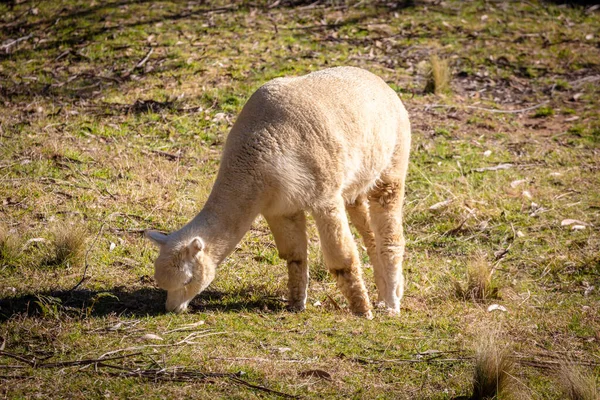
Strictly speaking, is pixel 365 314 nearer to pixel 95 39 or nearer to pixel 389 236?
pixel 389 236

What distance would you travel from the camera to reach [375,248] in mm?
8211

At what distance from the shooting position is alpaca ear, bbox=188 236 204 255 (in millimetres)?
6410

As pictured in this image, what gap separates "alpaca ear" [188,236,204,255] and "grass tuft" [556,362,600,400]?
3.12 meters

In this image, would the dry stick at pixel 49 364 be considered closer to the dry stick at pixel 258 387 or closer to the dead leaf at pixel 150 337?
the dead leaf at pixel 150 337

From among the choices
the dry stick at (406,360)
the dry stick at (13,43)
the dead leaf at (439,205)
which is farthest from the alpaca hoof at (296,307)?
the dry stick at (13,43)

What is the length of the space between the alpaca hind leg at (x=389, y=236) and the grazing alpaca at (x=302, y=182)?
11mm

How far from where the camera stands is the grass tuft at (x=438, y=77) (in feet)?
43.5

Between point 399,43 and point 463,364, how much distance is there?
10086mm

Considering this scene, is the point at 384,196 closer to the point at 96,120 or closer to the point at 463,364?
the point at 463,364

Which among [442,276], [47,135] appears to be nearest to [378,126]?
[442,276]

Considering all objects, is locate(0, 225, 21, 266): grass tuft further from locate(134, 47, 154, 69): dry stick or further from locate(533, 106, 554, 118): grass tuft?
locate(533, 106, 554, 118): grass tuft

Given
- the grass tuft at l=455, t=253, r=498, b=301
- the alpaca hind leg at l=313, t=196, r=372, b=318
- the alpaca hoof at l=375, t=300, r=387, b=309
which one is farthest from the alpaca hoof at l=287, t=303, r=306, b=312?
the grass tuft at l=455, t=253, r=498, b=301

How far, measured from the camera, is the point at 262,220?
32.1 feet

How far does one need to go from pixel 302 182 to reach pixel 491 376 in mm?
2376
